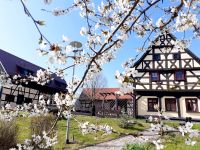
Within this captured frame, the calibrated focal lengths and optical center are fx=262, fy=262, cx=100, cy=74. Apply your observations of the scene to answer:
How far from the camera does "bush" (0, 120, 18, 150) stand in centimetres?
907

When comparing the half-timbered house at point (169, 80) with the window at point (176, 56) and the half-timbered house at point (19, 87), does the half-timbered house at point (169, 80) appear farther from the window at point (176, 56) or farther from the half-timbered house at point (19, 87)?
the half-timbered house at point (19, 87)

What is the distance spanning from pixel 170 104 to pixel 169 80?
211 centimetres

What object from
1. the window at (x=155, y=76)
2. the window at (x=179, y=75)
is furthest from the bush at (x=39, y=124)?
the window at (x=179, y=75)

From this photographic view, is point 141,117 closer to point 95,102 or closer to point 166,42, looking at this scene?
point 166,42

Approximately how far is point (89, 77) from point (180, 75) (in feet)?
62.5

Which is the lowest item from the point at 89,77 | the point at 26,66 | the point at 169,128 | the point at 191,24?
the point at 169,128

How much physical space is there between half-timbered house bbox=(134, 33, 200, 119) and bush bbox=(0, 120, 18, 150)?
13.9 metres

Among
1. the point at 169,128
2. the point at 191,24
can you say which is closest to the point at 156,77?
the point at 191,24

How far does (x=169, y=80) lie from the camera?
2259 centimetres

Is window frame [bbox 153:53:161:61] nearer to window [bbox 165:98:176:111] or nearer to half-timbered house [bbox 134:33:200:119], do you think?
half-timbered house [bbox 134:33:200:119]

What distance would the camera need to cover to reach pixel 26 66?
28844 millimetres

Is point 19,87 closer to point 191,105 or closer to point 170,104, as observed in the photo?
point 170,104

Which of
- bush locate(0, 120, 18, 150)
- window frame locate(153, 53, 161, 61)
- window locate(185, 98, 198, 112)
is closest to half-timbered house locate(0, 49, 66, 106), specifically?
window frame locate(153, 53, 161, 61)

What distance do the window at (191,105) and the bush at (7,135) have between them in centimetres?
1630
